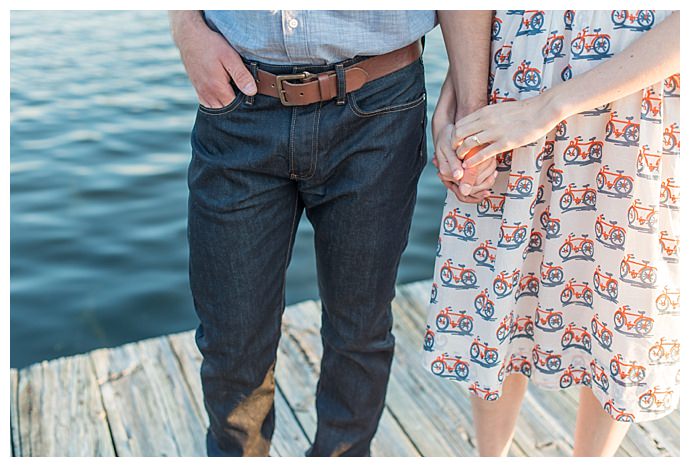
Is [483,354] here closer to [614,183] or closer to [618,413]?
[618,413]

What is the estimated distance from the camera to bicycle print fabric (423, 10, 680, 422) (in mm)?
1420

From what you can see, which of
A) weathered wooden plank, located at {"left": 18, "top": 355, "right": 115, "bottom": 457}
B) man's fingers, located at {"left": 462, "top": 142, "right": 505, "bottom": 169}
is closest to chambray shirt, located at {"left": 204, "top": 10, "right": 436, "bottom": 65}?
man's fingers, located at {"left": 462, "top": 142, "right": 505, "bottom": 169}

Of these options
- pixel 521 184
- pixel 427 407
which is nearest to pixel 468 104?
pixel 521 184

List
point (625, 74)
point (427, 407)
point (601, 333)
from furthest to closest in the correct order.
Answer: point (427, 407)
point (601, 333)
point (625, 74)

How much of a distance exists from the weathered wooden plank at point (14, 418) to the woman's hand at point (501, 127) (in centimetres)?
149

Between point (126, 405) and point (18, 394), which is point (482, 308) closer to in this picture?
point (126, 405)

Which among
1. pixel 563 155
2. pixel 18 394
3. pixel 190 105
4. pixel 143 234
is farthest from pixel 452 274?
pixel 190 105

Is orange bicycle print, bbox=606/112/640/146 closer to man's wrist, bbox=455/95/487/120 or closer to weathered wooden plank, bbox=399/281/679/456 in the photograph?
man's wrist, bbox=455/95/487/120

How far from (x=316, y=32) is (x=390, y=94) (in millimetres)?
203

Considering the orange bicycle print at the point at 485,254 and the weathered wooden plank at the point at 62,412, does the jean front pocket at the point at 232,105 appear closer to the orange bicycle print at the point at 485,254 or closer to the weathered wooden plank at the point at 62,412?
the orange bicycle print at the point at 485,254

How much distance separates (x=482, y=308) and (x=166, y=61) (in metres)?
5.83

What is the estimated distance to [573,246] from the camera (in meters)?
1.56

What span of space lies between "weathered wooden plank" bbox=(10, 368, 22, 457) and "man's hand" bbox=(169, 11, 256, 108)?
3.96 feet

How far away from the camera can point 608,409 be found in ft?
5.17
